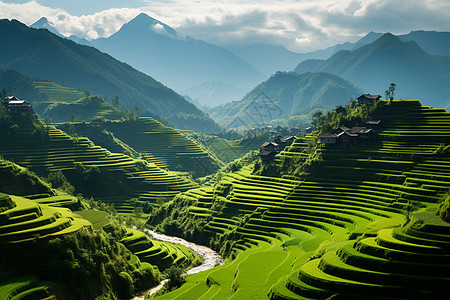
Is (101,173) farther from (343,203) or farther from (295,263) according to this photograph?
(295,263)

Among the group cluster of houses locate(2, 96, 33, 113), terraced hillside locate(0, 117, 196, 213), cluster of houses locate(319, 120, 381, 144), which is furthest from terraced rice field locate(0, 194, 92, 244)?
cluster of houses locate(2, 96, 33, 113)

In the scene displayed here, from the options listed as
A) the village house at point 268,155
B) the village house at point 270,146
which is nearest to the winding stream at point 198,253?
the village house at point 268,155

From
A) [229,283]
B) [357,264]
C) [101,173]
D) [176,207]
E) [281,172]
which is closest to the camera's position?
[357,264]

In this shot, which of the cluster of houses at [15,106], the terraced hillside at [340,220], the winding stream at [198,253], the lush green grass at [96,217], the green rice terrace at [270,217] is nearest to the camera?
the terraced hillside at [340,220]

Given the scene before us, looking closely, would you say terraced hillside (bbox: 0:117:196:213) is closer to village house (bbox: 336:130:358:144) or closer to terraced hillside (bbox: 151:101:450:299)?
terraced hillside (bbox: 151:101:450:299)

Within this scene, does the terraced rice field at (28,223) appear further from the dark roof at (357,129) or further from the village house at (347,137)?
the dark roof at (357,129)

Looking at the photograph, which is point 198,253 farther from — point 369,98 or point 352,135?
point 369,98

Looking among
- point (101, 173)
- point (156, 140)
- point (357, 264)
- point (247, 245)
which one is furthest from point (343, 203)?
point (156, 140)
